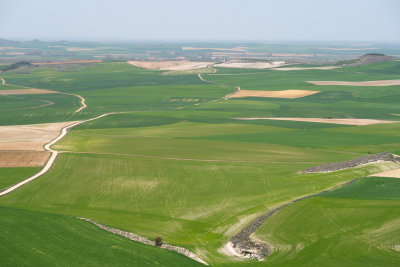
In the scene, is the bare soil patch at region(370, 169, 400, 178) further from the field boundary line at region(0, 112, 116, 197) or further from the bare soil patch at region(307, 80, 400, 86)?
the bare soil patch at region(307, 80, 400, 86)

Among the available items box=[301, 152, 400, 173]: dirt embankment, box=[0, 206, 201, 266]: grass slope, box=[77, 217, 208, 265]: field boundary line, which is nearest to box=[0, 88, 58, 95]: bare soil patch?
box=[301, 152, 400, 173]: dirt embankment

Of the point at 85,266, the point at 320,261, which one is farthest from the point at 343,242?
the point at 85,266

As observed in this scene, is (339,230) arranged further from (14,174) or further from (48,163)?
(48,163)

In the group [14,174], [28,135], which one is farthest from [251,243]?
[28,135]

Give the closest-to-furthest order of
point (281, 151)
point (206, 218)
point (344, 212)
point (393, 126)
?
point (344, 212)
point (206, 218)
point (281, 151)
point (393, 126)

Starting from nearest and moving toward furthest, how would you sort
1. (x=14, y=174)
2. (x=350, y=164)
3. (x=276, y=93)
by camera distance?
(x=14, y=174) → (x=350, y=164) → (x=276, y=93)

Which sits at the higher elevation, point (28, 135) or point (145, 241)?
point (145, 241)

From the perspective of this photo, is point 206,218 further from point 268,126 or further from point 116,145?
point 268,126
